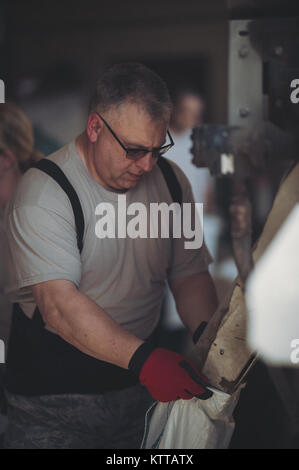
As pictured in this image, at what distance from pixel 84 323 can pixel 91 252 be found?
0.61ft

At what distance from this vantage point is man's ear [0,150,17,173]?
4.73ft

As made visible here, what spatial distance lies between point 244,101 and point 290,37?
0.62 ft

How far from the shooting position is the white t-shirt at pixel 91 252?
3.58ft

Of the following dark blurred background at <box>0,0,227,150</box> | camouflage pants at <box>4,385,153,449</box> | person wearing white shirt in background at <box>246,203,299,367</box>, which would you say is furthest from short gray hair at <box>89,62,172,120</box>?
dark blurred background at <box>0,0,227,150</box>

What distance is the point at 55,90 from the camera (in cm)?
395

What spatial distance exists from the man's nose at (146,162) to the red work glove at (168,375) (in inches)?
15.1

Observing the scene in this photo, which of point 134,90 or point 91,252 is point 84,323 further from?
point 134,90

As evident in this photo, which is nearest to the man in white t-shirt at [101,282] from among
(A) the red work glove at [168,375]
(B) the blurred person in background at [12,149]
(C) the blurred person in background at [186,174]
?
(A) the red work glove at [168,375]

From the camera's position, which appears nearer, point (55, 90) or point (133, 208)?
point (133, 208)

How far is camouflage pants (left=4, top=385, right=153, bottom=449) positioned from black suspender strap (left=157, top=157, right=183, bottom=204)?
459 millimetres
